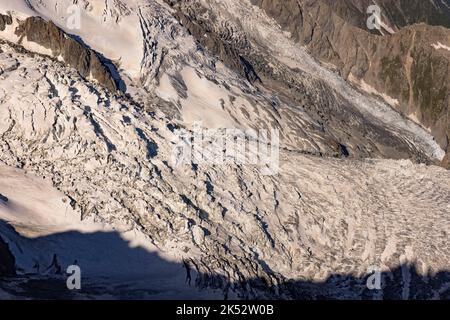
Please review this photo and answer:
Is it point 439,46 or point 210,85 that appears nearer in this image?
point 210,85

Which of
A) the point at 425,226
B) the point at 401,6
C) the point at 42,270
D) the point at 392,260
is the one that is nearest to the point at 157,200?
the point at 42,270

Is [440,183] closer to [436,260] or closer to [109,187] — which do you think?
[436,260]

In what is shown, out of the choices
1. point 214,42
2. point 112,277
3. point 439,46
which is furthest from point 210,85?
point 439,46

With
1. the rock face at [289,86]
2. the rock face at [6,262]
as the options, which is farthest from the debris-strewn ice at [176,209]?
the rock face at [289,86]

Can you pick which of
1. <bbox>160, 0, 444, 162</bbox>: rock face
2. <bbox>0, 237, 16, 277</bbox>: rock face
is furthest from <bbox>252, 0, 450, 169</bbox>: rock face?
<bbox>0, 237, 16, 277</bbox>: rock face

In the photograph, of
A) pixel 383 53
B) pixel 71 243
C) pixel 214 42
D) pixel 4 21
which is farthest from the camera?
pixel 383 53

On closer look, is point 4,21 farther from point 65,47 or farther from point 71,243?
→ point 71,243

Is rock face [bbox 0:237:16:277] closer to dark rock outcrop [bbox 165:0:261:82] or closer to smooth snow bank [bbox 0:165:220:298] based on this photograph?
smooth snow bank [bbox 0:165:220:298]
